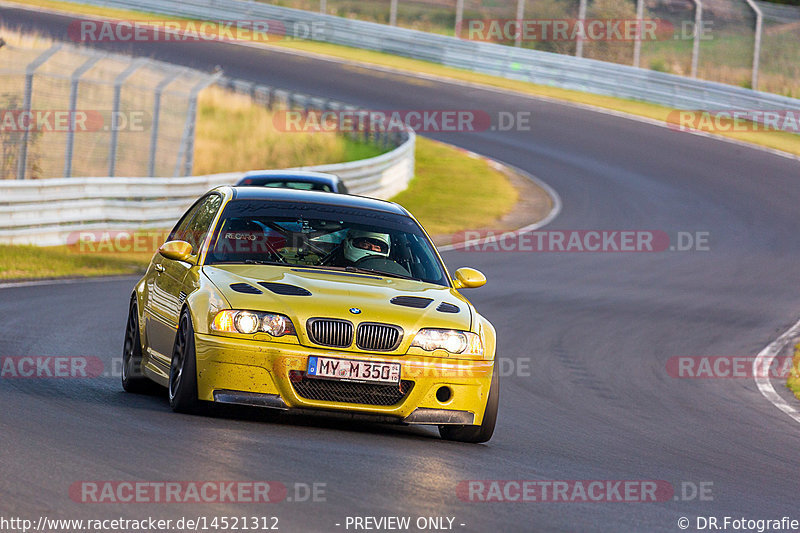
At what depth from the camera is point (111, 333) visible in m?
12.8

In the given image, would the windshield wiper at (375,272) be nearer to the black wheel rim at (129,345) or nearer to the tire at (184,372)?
the tire at (184,372)

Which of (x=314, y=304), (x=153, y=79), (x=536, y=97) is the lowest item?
(x=536, y=97)

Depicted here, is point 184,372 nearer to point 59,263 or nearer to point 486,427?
point 486,427

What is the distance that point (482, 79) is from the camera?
44.5m

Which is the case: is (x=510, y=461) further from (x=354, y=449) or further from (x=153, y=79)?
(x=153, y=79)

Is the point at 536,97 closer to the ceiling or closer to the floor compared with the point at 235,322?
closer to the floor

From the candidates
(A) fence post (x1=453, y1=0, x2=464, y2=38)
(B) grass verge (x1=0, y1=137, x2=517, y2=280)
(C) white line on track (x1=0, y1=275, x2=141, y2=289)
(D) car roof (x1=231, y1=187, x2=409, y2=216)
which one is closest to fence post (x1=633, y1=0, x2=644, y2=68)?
(A) fence post (x1=453, y1=0, x2=464, y2=38)

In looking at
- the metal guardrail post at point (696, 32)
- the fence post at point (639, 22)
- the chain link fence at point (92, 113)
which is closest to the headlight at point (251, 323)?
the chain link fence at point (92, 113)

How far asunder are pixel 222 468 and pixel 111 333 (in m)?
6.62

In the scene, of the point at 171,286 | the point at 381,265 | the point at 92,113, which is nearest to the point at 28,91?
the point at 92,113

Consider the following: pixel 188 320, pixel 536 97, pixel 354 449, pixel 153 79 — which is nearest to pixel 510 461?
pixel 354 449

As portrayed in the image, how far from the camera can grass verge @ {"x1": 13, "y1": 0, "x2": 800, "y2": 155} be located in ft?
126

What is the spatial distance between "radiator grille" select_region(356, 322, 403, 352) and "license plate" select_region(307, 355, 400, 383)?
0.34ft

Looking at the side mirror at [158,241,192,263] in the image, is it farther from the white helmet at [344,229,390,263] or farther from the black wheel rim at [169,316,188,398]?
the white helmet at [344,229,390,263]
